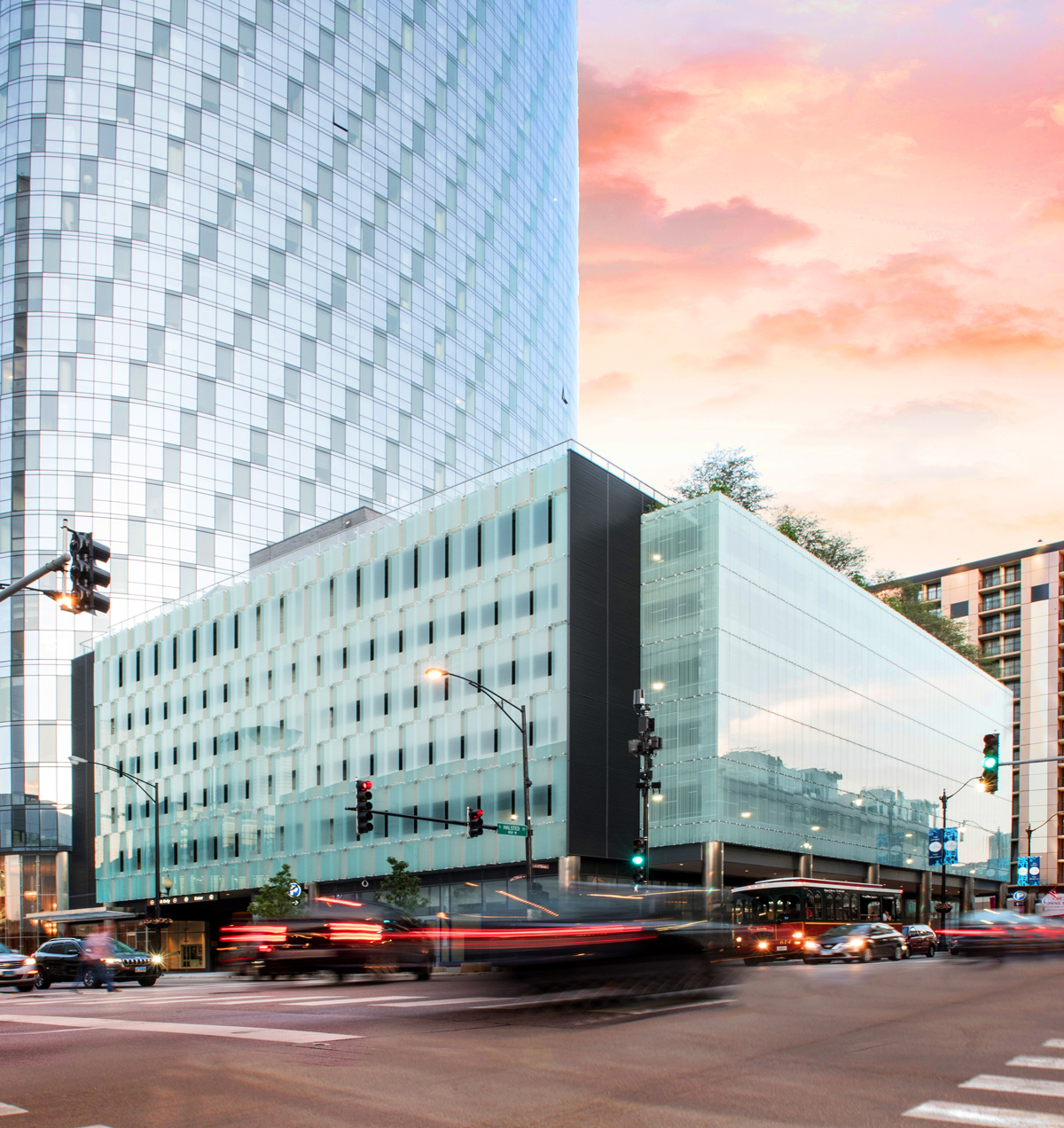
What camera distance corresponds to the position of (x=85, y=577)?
17547mm

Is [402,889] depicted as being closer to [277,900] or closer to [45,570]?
[277,900]

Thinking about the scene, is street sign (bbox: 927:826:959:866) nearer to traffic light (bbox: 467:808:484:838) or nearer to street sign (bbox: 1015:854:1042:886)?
street sign (bbox: 1015:854:1042:886)

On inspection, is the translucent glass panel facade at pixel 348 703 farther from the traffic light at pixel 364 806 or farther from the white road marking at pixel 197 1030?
the white road marking at pixel 197 1030

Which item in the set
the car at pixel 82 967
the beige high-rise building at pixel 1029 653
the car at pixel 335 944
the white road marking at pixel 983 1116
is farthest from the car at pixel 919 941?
the beige high-rise building at pixel 1029 653

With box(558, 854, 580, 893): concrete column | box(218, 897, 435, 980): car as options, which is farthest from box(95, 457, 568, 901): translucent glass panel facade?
box(218, 897, 435, 980): car

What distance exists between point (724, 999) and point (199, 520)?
70862 millimetres

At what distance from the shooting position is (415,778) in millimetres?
56625

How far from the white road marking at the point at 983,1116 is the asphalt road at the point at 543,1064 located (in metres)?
0.03

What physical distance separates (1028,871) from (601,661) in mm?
70184

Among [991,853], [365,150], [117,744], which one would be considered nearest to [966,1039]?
[117,744]

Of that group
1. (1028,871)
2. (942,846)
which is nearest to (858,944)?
(942,846)

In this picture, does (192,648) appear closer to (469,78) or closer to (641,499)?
(641,499)

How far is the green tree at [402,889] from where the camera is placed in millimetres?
51000

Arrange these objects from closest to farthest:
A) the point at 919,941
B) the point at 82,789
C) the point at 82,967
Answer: the point at 82,967 < the point at 919,941 < the point at 82,789
